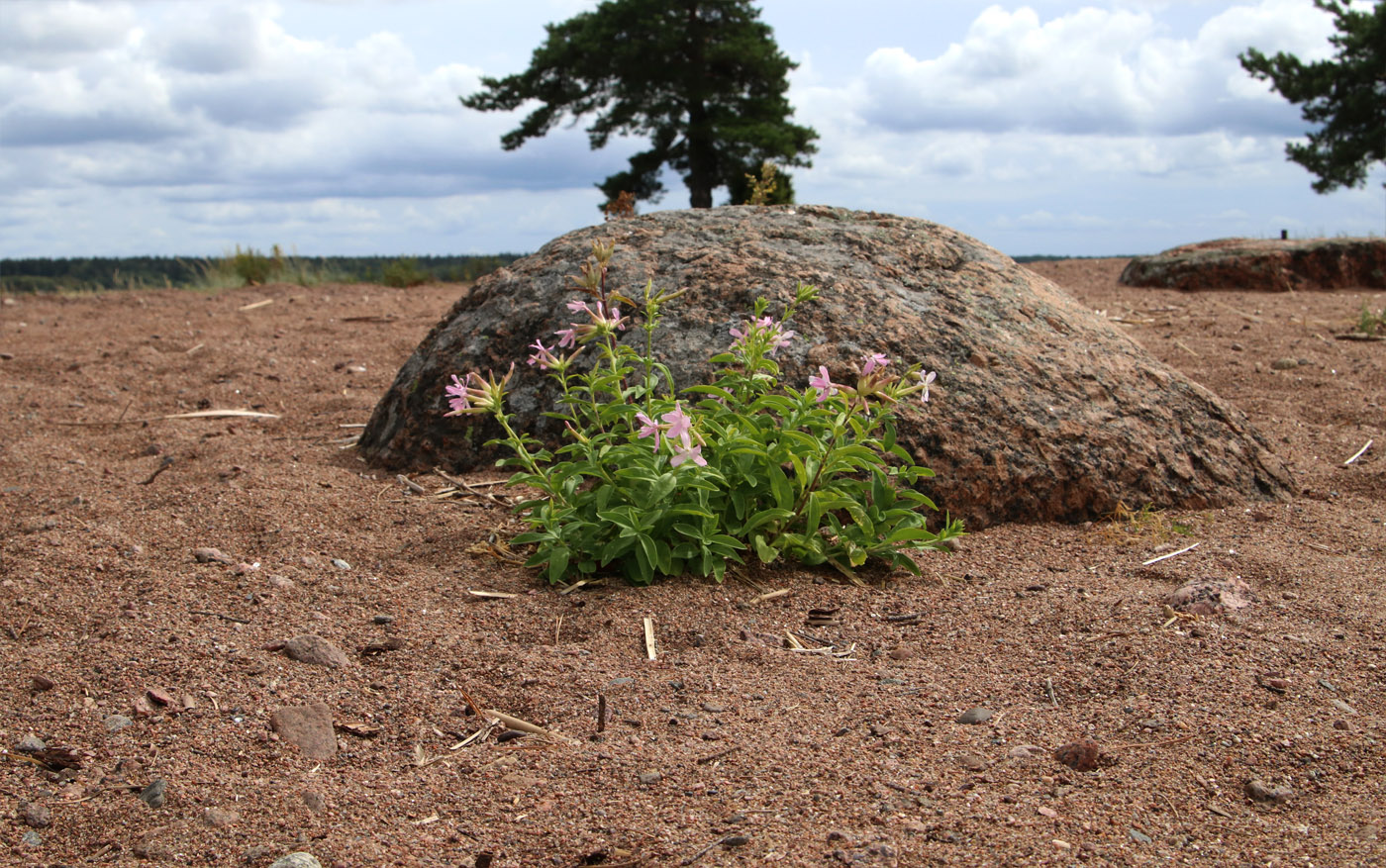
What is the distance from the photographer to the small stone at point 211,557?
329 centimetres

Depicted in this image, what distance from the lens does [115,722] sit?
239 centimetres

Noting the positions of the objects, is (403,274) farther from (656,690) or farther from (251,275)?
(656,690)

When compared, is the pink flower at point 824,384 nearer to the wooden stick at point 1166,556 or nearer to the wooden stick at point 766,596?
the wooden stick at point 766,596

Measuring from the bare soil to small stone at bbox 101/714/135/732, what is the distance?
10mm

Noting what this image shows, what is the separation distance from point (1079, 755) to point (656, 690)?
1.02 metres

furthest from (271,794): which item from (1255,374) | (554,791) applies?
(1255,374)

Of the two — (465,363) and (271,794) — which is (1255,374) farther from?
(271,794)

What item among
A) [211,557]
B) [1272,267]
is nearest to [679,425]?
[211,557]

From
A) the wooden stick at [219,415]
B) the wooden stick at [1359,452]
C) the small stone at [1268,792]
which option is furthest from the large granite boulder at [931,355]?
the small stone at [1268,792]

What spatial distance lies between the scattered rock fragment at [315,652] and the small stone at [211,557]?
2.35ft

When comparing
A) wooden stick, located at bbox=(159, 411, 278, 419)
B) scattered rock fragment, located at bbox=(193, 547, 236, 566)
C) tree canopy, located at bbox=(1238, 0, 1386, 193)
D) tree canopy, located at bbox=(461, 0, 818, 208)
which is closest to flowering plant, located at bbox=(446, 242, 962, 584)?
scattered rock fragment, located at bbox=(193, 547, 236, 566)

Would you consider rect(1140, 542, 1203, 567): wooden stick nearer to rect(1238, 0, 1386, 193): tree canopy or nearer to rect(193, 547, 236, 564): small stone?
rect(193, 547, 236, 564): small stone

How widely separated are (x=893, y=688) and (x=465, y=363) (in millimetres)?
2738

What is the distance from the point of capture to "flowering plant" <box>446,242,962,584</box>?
300 centimetres
